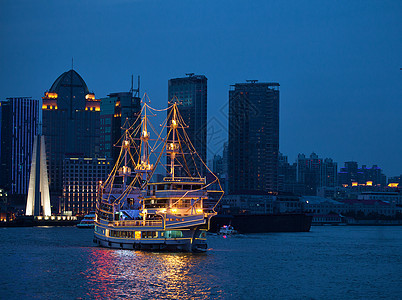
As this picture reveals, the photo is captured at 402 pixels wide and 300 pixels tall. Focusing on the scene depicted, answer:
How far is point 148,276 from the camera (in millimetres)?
65062

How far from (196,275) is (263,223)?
116m

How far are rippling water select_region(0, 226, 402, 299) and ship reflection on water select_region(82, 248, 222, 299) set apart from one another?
0.27ft

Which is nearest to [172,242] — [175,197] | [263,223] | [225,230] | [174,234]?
[174,234]

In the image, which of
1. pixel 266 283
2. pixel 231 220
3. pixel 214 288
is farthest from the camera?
pixel 231 220

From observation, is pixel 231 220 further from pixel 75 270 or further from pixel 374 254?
pixel 75 270

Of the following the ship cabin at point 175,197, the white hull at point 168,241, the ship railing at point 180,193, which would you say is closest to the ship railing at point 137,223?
the white hull at point 168,241

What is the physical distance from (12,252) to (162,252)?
21.4 metres

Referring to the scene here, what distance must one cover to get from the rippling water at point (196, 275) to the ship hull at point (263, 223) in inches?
2994

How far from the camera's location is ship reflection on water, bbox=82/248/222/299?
184ft

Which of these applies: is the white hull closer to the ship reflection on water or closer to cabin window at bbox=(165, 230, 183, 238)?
cabin window at bbox=(165, 230, 183, 238)

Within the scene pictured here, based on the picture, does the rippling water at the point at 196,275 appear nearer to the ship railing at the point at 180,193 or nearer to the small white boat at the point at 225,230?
the ship railing at the point at 180,193

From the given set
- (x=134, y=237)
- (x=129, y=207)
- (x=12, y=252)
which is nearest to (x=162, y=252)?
(x=134, y=237)

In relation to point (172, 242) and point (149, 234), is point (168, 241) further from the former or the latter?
point (149, 234)

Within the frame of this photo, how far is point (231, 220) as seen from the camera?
17325 cm
